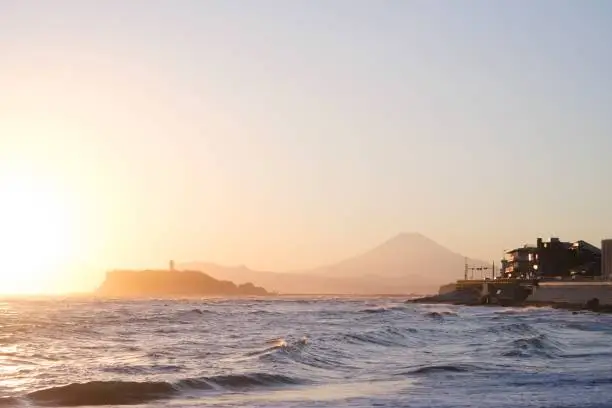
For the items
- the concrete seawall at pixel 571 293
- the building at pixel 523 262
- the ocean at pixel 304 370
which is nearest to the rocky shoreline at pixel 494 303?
the concrete seawall at pixel 571 293

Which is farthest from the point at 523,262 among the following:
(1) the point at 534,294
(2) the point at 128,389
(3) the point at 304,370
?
(2) the point at 128,389

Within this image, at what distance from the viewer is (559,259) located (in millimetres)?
123438

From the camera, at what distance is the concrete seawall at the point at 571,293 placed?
82.1 meters

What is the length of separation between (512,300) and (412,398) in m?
90.2

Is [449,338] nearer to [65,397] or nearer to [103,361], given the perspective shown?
[103,361]

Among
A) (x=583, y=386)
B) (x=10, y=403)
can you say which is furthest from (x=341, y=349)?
(x=10, y=403)

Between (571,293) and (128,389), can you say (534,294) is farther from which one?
(128,389)

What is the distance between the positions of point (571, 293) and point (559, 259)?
115 ft

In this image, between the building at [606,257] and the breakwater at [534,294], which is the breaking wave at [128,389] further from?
the building at [606,257]

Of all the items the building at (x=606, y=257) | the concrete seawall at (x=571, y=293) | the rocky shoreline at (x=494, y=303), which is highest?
the building at (x=606, y=257)

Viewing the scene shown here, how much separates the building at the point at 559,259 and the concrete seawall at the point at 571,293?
1848 centimetres

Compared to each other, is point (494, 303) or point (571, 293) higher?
point (571, 293)

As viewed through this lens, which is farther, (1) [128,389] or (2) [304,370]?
(2) [304,370]

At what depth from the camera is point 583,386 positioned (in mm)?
21156
